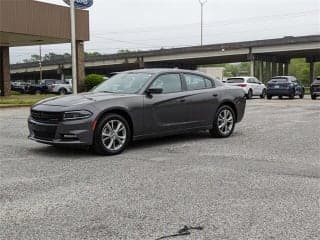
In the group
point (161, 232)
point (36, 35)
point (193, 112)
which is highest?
point (36, 35)

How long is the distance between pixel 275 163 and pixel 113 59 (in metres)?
81.8

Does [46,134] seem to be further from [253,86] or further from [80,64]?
[253,86]

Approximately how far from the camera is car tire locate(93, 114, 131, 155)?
8.67m

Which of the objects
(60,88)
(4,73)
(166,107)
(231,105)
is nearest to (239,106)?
(231,105)

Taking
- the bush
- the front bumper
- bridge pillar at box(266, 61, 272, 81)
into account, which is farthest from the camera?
bridge pillar at box(266, 61, 272, 81)

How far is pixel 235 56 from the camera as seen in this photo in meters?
77.6

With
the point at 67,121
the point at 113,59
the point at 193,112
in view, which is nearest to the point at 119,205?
the point at 67,121

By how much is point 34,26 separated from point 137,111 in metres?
22.1

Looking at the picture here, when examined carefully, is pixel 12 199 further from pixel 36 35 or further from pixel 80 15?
pixel 80 15

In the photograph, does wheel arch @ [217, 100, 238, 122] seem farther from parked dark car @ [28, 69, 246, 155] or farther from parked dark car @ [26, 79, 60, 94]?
parked dark car @ [26, 79, 60, 94]

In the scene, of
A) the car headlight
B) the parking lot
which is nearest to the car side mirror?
the parking lot

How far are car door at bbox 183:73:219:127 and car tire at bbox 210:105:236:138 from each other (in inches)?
7.6

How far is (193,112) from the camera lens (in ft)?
34.1

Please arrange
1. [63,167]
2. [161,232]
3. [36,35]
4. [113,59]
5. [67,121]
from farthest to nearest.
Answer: [113,59] < [36,35] < [67,121] < [63,167] < [161,232]
